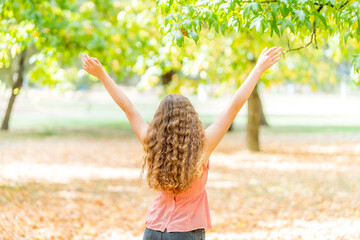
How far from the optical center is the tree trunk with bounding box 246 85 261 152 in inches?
598

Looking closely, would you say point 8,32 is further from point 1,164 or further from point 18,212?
point 1,164

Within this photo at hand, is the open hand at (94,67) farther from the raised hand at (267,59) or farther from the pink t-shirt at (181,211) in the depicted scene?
the raised hand at (267,59)

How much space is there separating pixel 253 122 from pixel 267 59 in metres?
12.7

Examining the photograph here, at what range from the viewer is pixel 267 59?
3.14 m

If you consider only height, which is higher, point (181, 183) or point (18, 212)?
point (181, 183)

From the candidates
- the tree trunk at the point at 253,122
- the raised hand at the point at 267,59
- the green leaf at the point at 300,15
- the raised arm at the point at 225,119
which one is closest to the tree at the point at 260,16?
the green leaf at the point at 300,15

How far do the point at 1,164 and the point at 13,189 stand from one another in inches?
162

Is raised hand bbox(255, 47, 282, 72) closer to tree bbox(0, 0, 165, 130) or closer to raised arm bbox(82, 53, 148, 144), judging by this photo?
raised arm bbox(82, 53, 148, 144)

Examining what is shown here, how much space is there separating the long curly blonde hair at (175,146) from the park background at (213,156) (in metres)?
1.36

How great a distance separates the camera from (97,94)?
69.9 m

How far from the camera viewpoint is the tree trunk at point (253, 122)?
15.2m

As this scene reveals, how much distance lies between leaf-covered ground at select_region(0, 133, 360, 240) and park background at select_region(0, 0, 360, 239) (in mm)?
31

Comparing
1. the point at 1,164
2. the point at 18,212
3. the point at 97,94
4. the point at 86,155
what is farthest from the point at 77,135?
the point at 97,94

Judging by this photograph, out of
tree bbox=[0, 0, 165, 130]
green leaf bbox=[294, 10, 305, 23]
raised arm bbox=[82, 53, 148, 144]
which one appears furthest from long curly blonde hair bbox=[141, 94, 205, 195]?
tree bbox=[0, 0, 165, 130]
